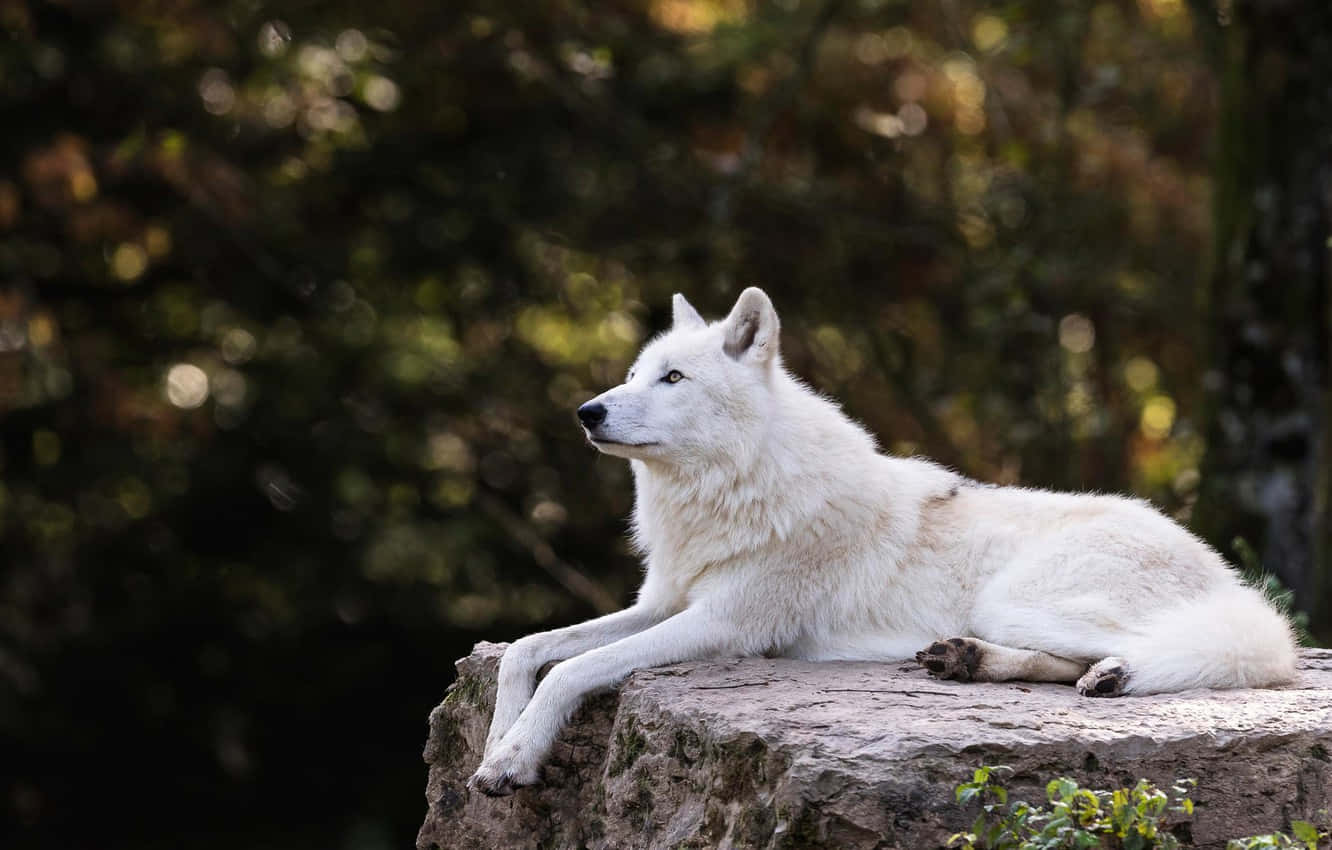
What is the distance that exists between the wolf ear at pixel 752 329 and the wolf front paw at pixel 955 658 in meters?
1.27

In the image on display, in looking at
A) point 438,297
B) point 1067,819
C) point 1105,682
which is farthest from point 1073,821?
point 438,297

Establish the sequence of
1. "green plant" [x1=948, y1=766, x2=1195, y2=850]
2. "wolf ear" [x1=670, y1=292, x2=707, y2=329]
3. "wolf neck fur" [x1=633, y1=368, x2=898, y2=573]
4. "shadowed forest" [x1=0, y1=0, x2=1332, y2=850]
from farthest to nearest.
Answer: "shadowed forest" [x1=0, y1=0, x2=1332, y2=850], "wolf ear" [x1=670, y1=292, x2=707, y2=329], "wolf neck fur" [x1=633, y1=368, x2=898, y2=573], "green plant" [x1=948, y1=766, x2=1195, y2=850]

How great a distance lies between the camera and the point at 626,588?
12453mm

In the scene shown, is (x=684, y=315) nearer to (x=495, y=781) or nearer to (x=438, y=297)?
(x=495, y=781)

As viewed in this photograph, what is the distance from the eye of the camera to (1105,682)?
4.66 meters

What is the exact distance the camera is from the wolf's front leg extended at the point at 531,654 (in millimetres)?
5043

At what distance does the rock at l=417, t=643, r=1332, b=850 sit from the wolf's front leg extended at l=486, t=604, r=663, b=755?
221 millimetres

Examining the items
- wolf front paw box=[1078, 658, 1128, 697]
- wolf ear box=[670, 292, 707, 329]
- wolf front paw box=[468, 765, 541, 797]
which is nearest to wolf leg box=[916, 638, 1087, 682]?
wolf front paw box=[1078, 658, 1128, 697]

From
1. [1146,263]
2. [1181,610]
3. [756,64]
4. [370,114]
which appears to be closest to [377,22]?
[370,114]

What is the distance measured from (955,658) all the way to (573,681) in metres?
1.22

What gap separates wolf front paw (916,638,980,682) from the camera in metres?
4.82

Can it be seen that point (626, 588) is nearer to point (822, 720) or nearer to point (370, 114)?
point (370, 114)

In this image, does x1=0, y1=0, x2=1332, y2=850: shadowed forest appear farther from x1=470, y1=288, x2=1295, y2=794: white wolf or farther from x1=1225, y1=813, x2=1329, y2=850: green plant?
x1=1225, y1=813, x2=1329, y2=850: green plant

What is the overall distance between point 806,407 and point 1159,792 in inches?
86.5
